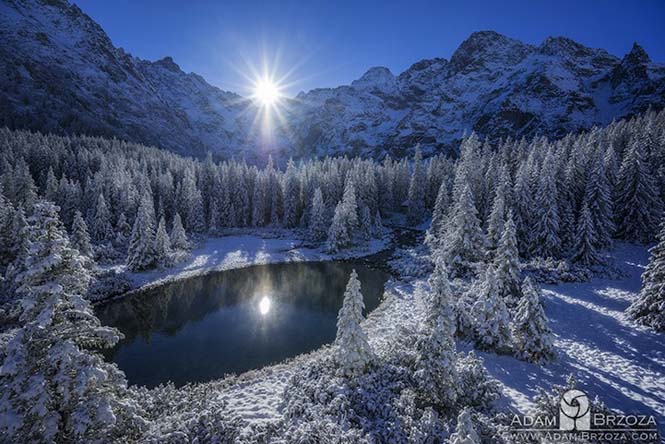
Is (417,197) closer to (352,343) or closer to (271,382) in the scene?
(352,343)

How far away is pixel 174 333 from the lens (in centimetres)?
2589

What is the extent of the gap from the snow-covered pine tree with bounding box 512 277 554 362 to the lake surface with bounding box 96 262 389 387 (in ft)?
44.1

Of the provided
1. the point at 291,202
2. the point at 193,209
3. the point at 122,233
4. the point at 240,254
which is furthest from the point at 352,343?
the point at 291,202

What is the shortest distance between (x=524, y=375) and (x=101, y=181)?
70.8 metres

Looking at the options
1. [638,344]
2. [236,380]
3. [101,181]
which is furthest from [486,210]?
[101,181]

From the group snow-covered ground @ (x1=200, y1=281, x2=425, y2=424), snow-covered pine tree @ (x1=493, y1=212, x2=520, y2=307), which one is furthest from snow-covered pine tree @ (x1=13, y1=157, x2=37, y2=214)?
snow-covered pine tree @ (x1=493, y1=212, x2=520, y2=307)

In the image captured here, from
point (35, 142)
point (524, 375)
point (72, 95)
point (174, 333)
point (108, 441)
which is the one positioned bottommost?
point (174, 333)

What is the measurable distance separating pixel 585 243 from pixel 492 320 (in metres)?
23.0

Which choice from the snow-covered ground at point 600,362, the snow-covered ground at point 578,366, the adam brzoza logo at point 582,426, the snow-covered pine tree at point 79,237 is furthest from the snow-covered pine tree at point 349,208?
the adam brzoza logo at point 582,426

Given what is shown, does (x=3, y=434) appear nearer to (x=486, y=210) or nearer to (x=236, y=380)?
(x=236, y=380)

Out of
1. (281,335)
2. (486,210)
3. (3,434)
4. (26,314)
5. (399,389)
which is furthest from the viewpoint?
(486,210)

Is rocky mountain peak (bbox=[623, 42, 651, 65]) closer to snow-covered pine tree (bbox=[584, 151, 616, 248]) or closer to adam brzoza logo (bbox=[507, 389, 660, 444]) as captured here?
snow-covered pine tree (bbox=[584, 151, 616, 248])

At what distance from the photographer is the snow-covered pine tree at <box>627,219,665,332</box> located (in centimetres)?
1926

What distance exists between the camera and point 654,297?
19938 millimetres
